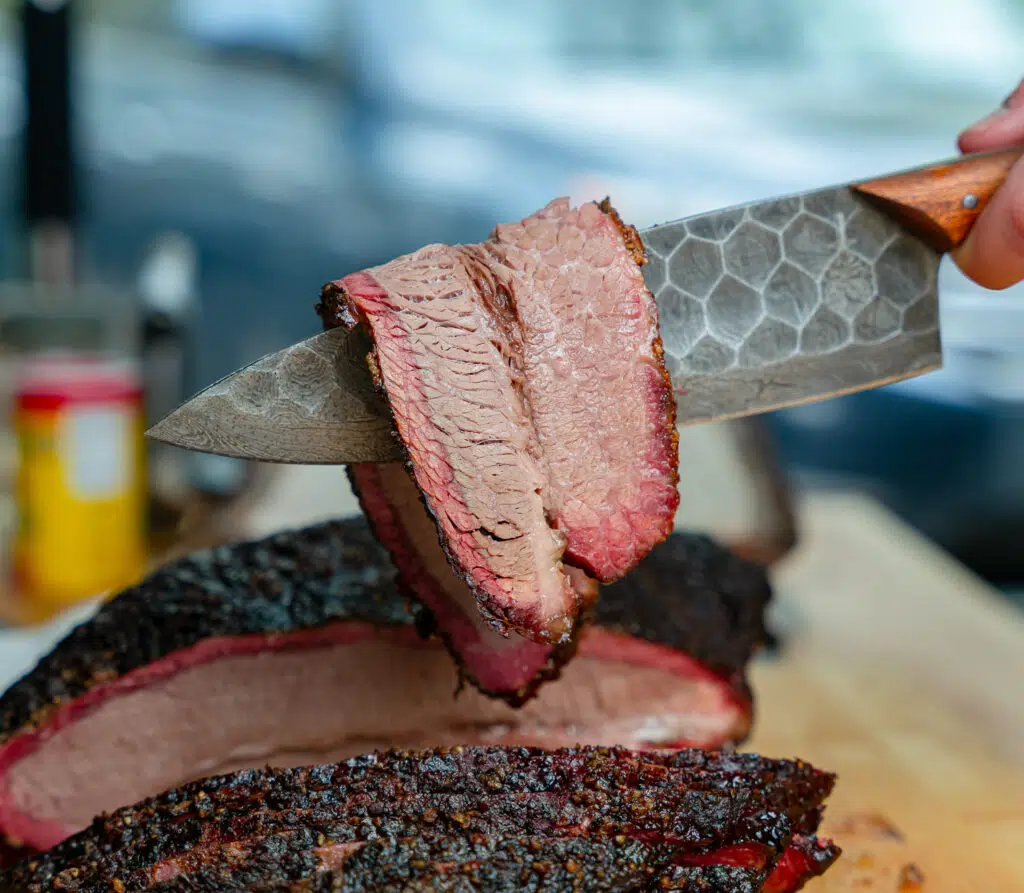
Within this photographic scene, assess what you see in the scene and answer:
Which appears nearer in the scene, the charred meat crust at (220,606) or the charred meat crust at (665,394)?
the charred meat crust at (665,394)

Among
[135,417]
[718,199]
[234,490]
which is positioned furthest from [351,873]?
[718,199]

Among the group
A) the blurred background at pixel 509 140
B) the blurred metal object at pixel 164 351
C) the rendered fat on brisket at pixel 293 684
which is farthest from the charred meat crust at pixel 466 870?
the blurred background at pixel 509 140

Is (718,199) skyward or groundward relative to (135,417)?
skyward

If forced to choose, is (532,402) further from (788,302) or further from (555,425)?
(788,302)

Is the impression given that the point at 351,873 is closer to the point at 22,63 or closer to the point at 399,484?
the point at 399,484

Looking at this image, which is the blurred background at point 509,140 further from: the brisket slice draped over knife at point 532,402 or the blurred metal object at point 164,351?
the brisket slice draped over knife at point 532,402

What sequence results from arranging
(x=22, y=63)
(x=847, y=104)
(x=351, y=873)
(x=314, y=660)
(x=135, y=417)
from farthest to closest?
1. (x=847, y=104)
2. (x=22, y=63)
3. (x=135, y=417)
4. (x=314, y=660)
5. (x=351, y=873)

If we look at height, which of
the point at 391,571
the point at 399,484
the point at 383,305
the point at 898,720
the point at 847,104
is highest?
the point at 847,104
